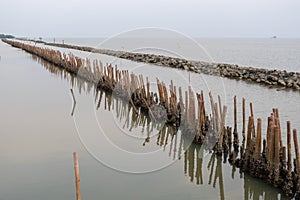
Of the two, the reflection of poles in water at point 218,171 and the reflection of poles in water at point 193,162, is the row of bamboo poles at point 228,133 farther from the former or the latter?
the reflection of poles in water at point 193,162

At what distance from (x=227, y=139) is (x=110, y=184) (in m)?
2.77

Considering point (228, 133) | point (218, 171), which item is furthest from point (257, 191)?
point (228, 133)

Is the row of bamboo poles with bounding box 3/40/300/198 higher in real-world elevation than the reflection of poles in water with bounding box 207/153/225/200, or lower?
higher

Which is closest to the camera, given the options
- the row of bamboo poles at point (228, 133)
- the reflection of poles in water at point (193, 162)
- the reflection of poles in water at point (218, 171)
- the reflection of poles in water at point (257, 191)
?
the row of bamboo poles at point (228, 133)

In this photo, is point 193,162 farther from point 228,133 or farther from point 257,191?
point 257,191

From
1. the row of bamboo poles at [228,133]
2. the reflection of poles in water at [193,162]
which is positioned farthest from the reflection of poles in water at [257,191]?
the reflection of poles in water at [193,162]

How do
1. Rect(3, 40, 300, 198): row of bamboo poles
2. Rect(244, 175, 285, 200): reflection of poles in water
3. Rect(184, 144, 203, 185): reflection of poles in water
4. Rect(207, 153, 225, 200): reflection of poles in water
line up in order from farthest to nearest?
1. Rect(184, 144, 203, 185): reflection of poles in water
2. Rect(207, 153, 225, 200): reflection of poles in water
3. Rect(244, 175, 285, 200): reflection of poles in water
4. Rect(3, 40, 300, 198): row of bamboo poles

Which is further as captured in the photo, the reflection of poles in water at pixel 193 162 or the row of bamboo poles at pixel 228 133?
the reflection of poles in water at pixel 193 162

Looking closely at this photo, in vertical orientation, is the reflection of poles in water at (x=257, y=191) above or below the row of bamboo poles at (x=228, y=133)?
below

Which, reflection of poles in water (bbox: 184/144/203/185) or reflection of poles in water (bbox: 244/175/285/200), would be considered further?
reflection of poles in water (bbox: 184/144/203/185)

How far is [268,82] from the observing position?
63.5ft

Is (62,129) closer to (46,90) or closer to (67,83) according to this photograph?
(46,90)

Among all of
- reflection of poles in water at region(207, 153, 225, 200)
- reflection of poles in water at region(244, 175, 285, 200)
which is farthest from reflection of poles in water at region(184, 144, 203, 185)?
reflection of poles in water at region(244, 175, 285, 200)

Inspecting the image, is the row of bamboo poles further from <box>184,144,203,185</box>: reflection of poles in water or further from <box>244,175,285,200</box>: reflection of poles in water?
<box>184,144,203,185</box>: reflection of poles in water
